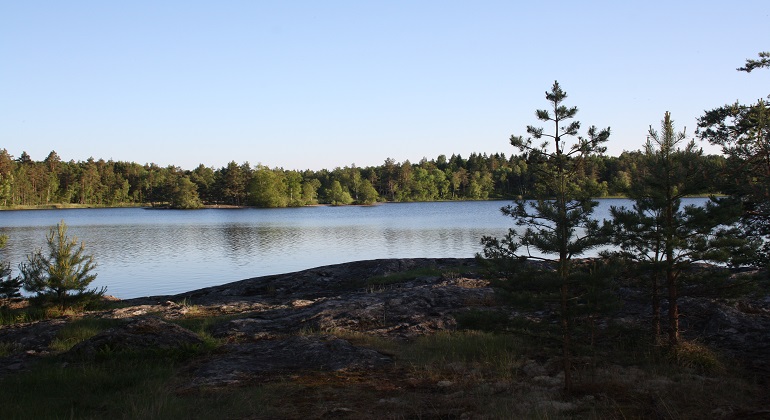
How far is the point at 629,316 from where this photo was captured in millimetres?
10688

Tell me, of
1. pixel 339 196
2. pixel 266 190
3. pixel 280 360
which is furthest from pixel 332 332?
pixel 339 196

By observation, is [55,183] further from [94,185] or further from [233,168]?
[233,168]

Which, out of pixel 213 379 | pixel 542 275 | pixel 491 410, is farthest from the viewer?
pixel 213 379

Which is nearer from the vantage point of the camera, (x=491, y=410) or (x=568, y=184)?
(x=491, y=410)

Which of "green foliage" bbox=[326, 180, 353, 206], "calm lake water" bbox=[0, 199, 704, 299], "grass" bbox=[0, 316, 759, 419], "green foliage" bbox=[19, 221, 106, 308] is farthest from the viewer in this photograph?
"green foliage" bbox=[326, 180, 353, 206]

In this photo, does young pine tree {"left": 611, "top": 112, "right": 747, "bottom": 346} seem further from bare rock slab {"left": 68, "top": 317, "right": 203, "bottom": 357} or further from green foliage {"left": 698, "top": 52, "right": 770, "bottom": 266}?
bare rock slab {"left": 68, "top": 317, "right": 203, "bottom": 357}

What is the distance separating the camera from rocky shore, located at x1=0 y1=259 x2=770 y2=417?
8086mm

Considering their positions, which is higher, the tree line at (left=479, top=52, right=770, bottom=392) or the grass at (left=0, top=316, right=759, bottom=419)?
the tree line at (left=479, top=52, right=770, bottom=392)

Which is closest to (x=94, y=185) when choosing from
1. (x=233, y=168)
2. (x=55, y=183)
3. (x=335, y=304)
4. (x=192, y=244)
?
(x=55, y=183)

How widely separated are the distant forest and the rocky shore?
346ft

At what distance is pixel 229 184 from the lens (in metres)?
145

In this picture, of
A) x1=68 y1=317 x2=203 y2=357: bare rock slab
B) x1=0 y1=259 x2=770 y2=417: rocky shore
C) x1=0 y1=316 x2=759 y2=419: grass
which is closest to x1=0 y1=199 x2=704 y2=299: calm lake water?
x1=0 y1=259 x2=770 y2=417: rocky shore

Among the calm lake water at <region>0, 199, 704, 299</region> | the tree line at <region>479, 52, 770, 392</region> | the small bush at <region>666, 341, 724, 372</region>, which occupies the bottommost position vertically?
the calm lake water at <region>0, 199, 704, 299</region>

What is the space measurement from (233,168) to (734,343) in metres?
144
